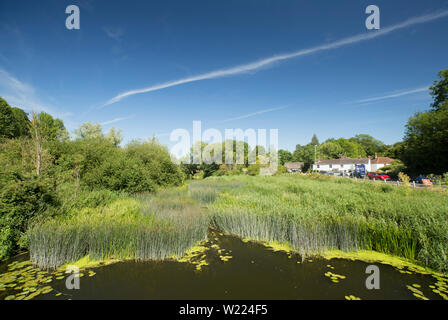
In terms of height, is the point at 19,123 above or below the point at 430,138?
above

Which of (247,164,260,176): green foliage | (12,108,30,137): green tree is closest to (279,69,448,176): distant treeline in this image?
(247,164,260,176): green foliage

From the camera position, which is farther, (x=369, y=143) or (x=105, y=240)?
(x=369, y=143)

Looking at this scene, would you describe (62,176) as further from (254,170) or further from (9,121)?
(9,121)

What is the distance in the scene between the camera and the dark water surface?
12.1 ft

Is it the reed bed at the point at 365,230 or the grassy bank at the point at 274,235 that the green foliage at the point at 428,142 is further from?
the grassy bank at the point at 274,235

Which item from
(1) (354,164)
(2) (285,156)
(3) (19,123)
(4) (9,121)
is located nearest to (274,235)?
(4) (9,121)

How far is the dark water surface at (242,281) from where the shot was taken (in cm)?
368

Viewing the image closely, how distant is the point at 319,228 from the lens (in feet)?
18.7

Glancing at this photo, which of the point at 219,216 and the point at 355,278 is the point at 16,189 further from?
the point at 355,278

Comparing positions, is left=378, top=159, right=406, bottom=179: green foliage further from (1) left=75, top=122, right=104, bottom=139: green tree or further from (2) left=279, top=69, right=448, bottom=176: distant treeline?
(1) left=75, top=122, right=104, bottom=139: green tree

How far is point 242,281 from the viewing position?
4.18 meters

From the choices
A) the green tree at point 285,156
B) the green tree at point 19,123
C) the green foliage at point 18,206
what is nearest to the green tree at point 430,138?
the green foliage at point 18,206

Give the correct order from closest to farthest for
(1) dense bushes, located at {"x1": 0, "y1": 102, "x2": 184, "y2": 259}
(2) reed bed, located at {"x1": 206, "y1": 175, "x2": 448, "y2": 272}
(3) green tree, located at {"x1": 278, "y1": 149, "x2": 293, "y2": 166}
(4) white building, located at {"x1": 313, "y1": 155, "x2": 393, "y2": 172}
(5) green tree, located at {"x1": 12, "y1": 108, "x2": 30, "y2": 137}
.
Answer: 1. (2) reed bed, located at {"x1": 206, "y1": 175, "x2": 448, "y2": 272}
2. (1) dense bushes, located at {"x1": 0, "y1": 102, "x2": 184, "y2": 259}
3. (5) green tree, located at {"x1": 12, "y1": 108, "x2": 30, "y2": 137}
4. (4) white building, located at {"x1": 313, "y1": 155, "x2": 393, "y2": 172}
5. (3) green tree, located at {"x1": 278, "y1": 149, "x2": 293, "y2": 166}
